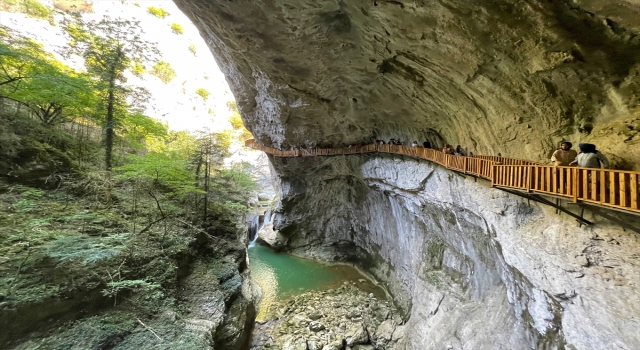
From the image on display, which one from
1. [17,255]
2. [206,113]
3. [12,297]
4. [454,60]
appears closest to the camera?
[12,297]

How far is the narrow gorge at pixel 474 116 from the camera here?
14.9ft

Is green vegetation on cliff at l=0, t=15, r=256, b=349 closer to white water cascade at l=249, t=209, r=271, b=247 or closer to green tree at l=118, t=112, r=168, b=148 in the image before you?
green tree at l=118, t=112, r=168, b=148

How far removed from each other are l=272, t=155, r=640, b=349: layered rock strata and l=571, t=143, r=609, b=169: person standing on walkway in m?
0.89

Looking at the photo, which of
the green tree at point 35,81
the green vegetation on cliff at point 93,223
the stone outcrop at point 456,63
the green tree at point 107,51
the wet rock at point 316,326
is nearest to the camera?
the stone outcrop at point 456,63

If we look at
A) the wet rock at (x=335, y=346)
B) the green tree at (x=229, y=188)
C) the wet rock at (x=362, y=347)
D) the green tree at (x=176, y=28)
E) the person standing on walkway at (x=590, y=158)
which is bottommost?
the wet rock at (x=362, y=347)

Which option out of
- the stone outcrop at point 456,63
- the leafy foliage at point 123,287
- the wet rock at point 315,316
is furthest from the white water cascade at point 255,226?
the leafy foliage at point 123,287

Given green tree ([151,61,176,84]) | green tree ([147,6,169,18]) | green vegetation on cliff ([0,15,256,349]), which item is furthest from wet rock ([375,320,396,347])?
green tree ([147,6,169,18])

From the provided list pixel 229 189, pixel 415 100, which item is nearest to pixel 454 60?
pixel 415 100

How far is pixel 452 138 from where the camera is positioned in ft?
36.9

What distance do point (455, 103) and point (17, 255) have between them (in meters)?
13.5

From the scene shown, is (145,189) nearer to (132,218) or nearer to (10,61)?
(132,218)

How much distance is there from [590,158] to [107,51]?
15.6m

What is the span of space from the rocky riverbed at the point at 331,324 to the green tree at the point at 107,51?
10501 mm

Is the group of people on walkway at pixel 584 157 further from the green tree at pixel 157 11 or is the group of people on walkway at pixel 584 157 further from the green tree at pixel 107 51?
the green tree at pixel 157 11
